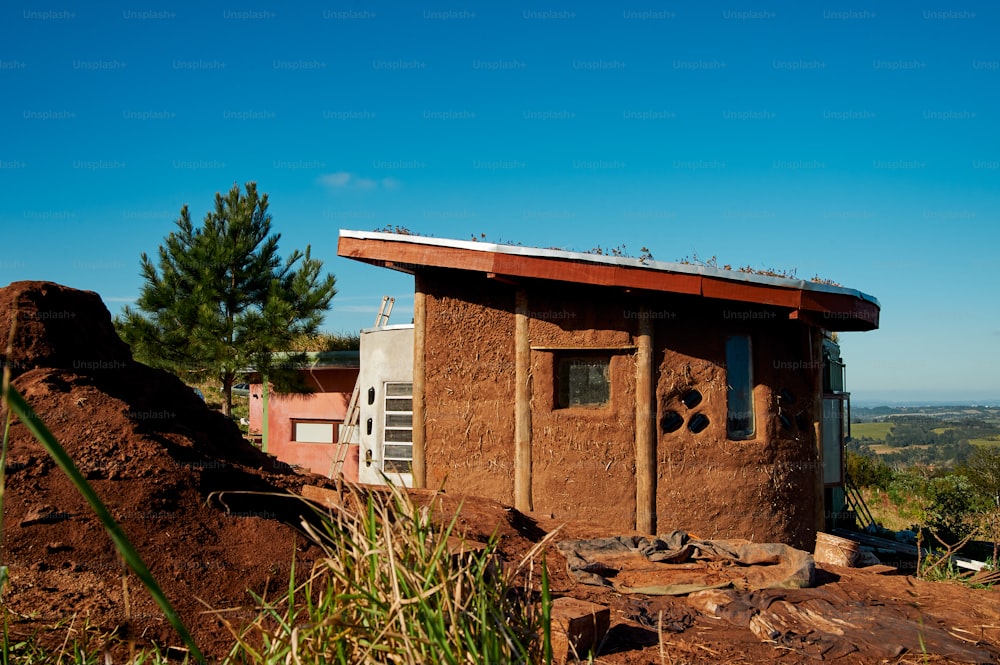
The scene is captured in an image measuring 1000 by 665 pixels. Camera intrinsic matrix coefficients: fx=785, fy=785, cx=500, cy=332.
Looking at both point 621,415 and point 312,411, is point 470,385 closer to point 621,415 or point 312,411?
point 621,415

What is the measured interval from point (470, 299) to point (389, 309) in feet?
14.4

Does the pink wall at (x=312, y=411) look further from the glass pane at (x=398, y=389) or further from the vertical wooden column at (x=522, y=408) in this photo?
the vertical wooden column at (x=522, y=408)

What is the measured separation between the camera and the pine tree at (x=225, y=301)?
1869cm

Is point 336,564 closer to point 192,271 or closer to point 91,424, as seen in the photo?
point 91,424

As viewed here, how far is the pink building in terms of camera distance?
725 inches

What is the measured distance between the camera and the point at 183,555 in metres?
5.11

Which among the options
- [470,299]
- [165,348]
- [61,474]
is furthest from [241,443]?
[165,348]

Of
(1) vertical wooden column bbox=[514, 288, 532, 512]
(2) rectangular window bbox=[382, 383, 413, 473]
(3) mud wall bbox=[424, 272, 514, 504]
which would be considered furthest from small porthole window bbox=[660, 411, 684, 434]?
(2) rectangular window bbox=[382, 383, 413, 473]

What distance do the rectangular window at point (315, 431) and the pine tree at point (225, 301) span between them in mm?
1376

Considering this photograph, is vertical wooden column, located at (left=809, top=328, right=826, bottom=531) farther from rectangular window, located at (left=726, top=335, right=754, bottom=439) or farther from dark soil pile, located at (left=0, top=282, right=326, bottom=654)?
Answer: dark soil pile, located at (left=0, top=282, right=326, bottom=654)

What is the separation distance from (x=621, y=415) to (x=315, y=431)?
35.4ft

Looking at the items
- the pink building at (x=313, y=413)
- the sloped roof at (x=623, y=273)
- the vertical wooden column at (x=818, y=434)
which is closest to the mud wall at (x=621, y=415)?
the vertical wooden column at (x=818, y=434)

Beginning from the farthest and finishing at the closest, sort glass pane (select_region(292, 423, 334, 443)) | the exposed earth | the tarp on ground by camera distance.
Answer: glass pane (select_region(292, 423, 334, 443)), the tarp on ground, the exposed earth

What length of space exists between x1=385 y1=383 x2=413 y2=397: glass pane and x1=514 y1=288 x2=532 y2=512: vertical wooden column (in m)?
2.40
